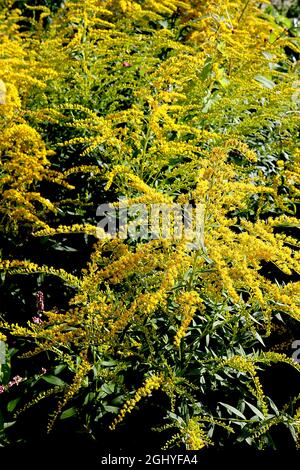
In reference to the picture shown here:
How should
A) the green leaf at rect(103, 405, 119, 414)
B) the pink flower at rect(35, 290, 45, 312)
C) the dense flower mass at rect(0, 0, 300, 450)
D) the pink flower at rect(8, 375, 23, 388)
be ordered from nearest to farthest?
the dense flower mass at rect(0, 0, 300, 450)
the green leaf at rect(103, 405, 119, 414)
the pink flower at rect(8, 375, 23, 388)
the pink flower at rect(35, 290, 45, 312)

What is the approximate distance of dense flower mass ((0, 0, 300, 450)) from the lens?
239 cm

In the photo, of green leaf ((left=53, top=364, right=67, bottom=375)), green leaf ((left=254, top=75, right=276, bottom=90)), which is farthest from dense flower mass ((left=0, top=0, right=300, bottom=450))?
green leaf ((left=254, top=75, right=276, bottom=90))

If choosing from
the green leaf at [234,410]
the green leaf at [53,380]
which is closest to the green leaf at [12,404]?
the green leaf at [53,380]

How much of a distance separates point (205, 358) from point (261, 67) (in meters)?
2.05

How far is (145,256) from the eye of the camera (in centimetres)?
237

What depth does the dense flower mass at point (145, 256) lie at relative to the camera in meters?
2.39

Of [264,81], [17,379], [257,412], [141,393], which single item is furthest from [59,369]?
[264,81]

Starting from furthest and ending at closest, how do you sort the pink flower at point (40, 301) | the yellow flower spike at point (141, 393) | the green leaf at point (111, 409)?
the pink flower at point (40, 301)
the green leaf at point (111, 409)
the yellow flower spike at point (141, 393)

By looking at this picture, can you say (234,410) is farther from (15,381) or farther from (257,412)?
(15,381)

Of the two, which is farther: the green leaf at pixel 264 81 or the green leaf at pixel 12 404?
the green leaf at pixel 264 81

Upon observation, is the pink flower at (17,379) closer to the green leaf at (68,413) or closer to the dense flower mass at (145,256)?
the dense flower mass at (145,256)

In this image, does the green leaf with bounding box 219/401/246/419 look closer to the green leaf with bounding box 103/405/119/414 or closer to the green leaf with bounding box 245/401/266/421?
the green leaf with bounding box 245/401/266/421

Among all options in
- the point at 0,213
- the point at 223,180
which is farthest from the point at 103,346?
the point at 0,213

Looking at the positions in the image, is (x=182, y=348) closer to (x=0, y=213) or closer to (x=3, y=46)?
(x=0, y=213)
